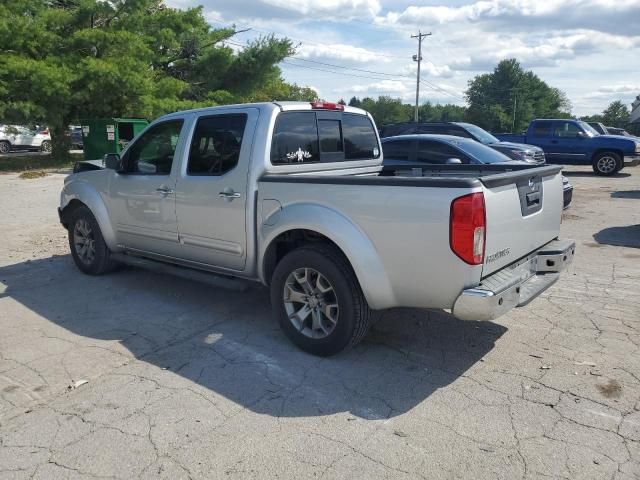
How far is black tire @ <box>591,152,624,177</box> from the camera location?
18078 mm

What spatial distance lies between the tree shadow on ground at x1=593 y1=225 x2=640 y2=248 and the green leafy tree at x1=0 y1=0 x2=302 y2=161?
54.9 ft

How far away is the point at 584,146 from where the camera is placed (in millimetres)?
18234

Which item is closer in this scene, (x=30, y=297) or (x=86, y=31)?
(x=30, y=297)

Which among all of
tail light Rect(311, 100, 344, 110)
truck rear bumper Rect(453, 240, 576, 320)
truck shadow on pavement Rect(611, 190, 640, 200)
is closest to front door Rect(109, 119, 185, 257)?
tail light Rect(311, 100, 344, 110)

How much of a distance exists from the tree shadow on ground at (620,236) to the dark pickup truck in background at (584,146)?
10.00 meters

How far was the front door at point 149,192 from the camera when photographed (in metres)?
5.18

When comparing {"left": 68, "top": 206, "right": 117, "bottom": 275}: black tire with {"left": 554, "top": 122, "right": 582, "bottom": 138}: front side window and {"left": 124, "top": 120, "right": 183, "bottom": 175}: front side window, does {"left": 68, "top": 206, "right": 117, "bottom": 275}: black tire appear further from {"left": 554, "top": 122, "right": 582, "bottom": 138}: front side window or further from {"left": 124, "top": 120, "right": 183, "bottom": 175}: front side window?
{"left": 554, "top": 122, "right": 582, "bottom": 138}: front side window

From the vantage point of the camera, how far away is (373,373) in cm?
389

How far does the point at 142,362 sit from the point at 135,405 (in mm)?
673

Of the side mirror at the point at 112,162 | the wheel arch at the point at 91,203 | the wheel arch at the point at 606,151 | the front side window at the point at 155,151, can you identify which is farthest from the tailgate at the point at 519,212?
the wheel arch at the point at 606,151

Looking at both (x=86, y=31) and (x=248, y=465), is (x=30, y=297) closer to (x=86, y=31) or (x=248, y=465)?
(x=248, y=465)

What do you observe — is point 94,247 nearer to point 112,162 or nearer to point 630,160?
point 112,162

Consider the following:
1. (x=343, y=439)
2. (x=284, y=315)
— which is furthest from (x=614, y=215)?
(x=343, y=439)

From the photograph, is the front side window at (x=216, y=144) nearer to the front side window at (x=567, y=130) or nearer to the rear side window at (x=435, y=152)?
the rear side window at (x=435, y=152)
